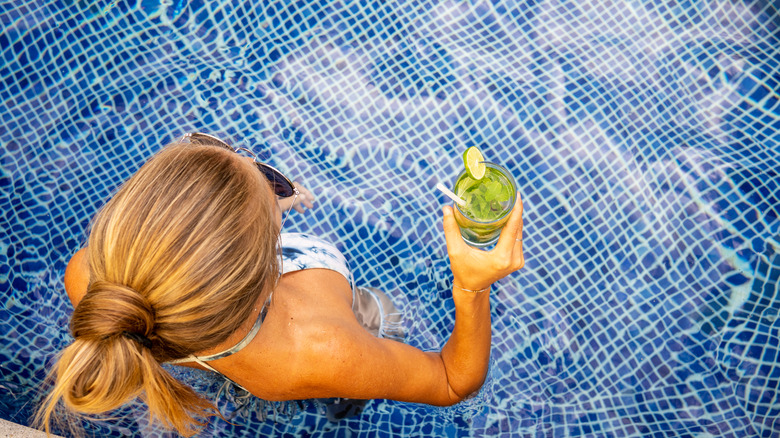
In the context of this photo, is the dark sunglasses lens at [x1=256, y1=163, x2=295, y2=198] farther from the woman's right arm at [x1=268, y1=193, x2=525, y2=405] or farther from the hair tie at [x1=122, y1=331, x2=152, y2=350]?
the hair tie at [x1=122, y1=331, x2=152, y2=350]

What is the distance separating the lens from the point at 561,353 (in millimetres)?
2354

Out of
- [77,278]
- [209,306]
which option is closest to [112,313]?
[209,306]

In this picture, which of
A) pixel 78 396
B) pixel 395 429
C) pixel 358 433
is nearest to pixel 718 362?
pixel 395 429

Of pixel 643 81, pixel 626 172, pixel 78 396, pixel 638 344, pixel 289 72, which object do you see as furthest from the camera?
pixel 289 72

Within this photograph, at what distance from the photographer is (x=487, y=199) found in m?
1.57

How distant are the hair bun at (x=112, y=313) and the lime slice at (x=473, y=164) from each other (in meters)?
0.95

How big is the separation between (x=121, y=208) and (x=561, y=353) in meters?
2.06

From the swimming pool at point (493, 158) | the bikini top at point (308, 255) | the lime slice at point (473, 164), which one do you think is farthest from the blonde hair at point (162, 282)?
the swimming pool at point (493, 158)

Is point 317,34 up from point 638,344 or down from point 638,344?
up

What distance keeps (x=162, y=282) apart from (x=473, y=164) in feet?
3.05

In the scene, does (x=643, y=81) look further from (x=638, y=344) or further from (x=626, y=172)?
(x=638, y=344)

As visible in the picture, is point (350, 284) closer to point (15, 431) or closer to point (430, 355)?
point (430, 355)

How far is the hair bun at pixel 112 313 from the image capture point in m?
1.00

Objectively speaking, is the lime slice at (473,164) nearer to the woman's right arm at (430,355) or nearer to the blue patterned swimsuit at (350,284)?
the woman's right arm at (430,355)
